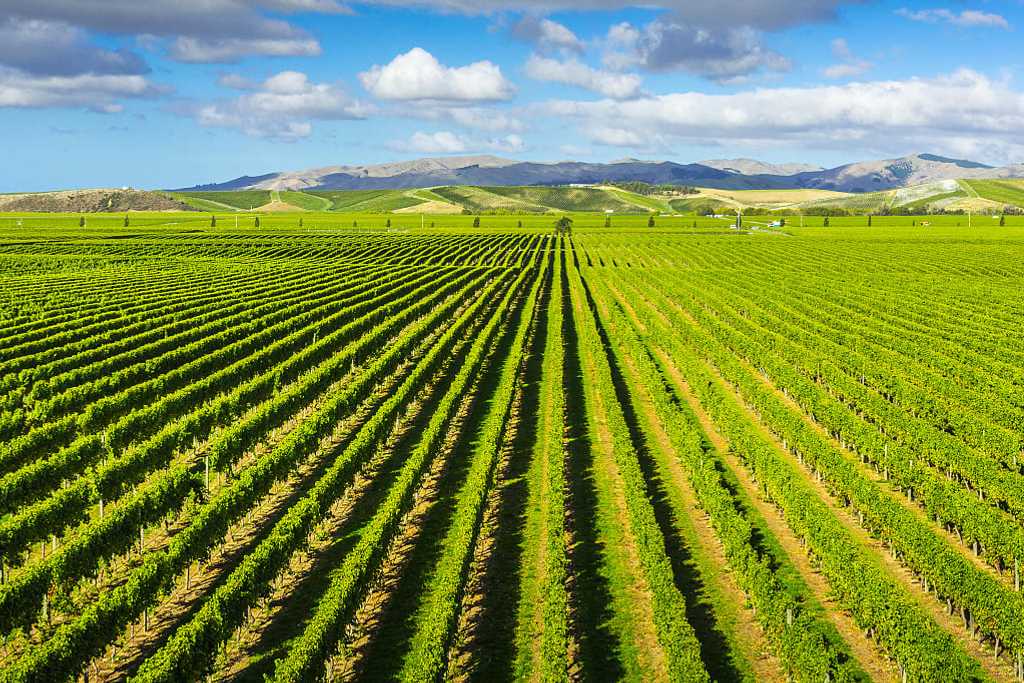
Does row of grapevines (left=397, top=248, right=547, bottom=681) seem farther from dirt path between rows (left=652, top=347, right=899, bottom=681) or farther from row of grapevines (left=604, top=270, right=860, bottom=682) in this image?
dirt path between rows (left=652, top=347, right=899, bottom=681)

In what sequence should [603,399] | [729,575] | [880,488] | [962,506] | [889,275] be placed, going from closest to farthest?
1. [729,575]
2. [962,506]
3. [880,488]
4. [603,399]
5. [889,275]

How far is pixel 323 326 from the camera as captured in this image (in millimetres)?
46000

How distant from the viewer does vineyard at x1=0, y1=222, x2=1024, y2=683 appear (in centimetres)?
1398

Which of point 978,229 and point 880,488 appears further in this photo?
point 978,229

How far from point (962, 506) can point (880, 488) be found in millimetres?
3195

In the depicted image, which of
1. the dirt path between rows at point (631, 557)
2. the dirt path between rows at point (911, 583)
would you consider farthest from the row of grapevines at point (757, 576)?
the dirt path between rows at point (911, 583)

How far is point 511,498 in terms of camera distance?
21.1 metres

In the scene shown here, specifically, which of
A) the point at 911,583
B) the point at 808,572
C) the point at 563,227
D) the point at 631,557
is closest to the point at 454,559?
the point at 631,557

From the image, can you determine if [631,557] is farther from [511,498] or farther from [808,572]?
[511,498]

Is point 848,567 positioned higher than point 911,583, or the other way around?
point 848,567

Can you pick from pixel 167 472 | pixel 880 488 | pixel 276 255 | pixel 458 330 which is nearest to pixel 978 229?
pixel 276 255

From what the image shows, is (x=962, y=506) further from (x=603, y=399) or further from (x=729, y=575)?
(x=603, y=399)

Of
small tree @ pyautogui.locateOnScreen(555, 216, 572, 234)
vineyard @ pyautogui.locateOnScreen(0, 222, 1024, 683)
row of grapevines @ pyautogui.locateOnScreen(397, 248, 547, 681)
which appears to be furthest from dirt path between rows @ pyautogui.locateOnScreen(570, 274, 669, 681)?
small tree @ pyautogui.locateOnScreen(555, 216, 572, 234)

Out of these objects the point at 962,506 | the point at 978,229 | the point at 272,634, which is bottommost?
the point at 272,634
